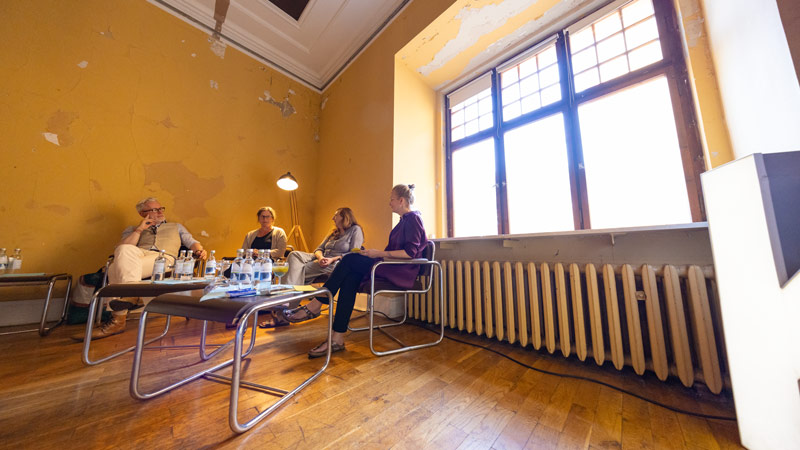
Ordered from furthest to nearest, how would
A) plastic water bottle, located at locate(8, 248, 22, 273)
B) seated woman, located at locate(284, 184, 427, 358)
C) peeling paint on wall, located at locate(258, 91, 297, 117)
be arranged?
1. peeling paint on wall, located at locate(258, 91, 297, 117)
2. plastic water bottle, located at locate(8, 248, 22, 273)
3. seated woman, located at locate(284, 184, 427, 358)

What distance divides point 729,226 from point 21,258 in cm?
448

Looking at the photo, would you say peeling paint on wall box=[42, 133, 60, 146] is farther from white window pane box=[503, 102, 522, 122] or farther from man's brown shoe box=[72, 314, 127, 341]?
white window pane box=[503, 102, 522, 122]

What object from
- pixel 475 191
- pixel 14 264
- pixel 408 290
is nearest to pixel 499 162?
pixel 475 191

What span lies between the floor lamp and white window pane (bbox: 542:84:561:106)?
2.89m

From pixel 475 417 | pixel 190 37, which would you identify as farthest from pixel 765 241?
pixel 190 37

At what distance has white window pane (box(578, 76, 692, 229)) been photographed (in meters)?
1.69

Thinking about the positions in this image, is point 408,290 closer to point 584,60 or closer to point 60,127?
point 584,60

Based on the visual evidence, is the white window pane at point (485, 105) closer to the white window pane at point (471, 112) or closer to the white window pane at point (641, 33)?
the white window pane at point (471, 112)

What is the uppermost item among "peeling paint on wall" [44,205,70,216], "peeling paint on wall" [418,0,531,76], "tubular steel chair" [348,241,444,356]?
"peeling paint on wall" [418,0,531,76]

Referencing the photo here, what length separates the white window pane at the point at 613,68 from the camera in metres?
1.95

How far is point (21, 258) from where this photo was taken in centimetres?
210

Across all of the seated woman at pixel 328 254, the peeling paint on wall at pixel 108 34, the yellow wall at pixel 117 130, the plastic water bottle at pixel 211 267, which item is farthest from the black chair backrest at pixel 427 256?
the peeling paint on wall at pixel 108 34

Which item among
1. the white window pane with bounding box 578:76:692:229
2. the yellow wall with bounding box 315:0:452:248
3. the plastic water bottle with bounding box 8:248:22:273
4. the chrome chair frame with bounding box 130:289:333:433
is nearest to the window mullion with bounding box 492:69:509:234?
the white window pane with bounding box 578:76:692:229

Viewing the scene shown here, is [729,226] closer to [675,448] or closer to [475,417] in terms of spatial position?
[675,448]
